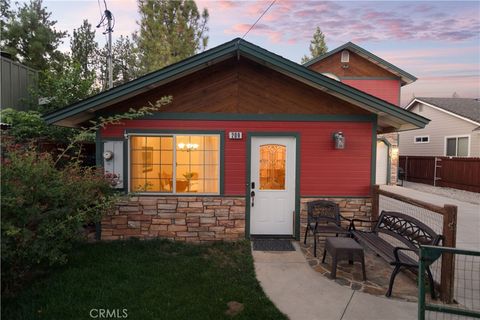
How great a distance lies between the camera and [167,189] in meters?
6.27

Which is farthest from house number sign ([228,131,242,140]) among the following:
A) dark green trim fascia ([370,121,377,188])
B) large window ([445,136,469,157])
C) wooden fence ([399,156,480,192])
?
large window ([445,136,469,157])

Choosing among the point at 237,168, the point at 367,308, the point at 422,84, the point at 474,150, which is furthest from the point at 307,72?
the point at 422,84

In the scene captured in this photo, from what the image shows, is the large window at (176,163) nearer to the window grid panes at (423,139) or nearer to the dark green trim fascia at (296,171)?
the dark green trim fascia at (296,171)

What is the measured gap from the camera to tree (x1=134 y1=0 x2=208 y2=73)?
51.7 ft

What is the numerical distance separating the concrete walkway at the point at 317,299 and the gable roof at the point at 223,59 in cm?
354

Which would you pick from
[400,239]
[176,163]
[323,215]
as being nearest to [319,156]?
[323,215]

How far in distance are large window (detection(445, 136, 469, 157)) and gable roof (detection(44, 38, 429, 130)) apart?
1425 centimetres

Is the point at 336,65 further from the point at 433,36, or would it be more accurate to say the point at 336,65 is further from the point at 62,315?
the point at 62,315

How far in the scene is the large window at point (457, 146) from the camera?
54.0ft

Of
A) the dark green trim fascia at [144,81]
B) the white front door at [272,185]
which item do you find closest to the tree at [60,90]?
the dark green trim fascia at [144,81]

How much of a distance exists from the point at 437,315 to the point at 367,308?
86 centimetres

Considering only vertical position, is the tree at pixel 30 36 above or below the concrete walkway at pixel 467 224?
above

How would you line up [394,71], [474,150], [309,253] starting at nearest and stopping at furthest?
1. [309,253]
2. [394,71]
3. [474,150]

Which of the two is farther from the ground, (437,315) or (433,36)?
(433,36)
